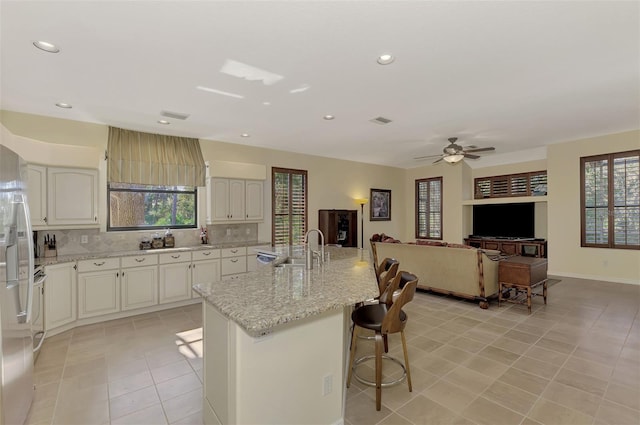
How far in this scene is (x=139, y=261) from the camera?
441 centimetres

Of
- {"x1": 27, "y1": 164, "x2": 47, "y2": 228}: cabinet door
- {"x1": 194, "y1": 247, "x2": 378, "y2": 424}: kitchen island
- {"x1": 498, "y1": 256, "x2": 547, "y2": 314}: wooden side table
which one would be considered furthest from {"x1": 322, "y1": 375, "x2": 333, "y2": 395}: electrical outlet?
{"x1": 27, "y1": 164, "x2": 47, "y2": 228}: cabinet door

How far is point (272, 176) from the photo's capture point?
650 cm

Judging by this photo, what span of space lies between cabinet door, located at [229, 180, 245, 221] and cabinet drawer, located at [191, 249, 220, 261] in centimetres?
74

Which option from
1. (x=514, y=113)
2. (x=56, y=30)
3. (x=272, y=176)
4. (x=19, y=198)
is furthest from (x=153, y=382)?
(x=514, y=113)

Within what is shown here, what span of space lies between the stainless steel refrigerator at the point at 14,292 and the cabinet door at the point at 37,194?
192 cm

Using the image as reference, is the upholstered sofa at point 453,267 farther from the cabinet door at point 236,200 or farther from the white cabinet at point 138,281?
the white cabinet at point 138,281

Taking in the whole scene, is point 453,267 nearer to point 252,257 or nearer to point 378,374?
point 378,374

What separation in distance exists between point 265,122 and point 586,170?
6.59 meters

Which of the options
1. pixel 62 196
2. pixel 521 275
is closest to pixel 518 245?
pixel 521 275

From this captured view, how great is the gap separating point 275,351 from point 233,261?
3.84 m

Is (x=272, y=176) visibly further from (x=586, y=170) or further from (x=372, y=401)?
(x=586, y=170)

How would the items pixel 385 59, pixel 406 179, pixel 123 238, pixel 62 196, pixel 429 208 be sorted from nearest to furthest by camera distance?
1. pixel 385 59
2. pixel 62 196
3. pixel 123 238
4. pixel 429 208
5. pixel 406 179

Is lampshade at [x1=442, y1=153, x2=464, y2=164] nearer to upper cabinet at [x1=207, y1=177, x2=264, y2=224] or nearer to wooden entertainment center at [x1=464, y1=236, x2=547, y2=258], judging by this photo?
wooden entertainment center at [x1=464, y1=236, x2=547, y2=258]

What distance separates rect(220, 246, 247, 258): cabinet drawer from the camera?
5250 mm
